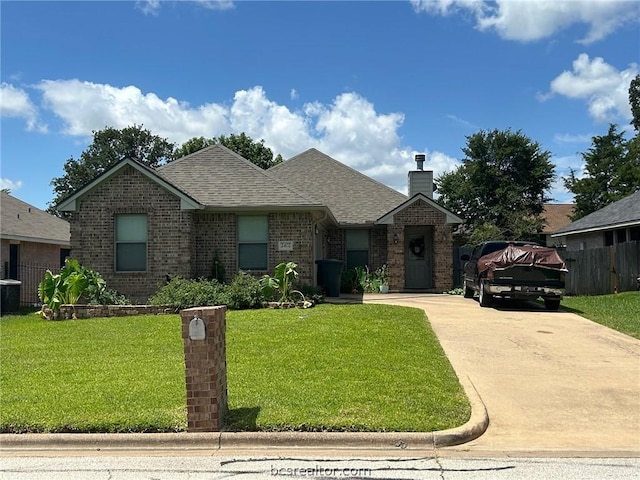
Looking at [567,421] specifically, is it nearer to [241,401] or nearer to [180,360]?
[241,401]

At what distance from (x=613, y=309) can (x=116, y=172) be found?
13.8 meters

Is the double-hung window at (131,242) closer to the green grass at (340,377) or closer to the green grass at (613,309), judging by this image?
the green grass at (340,377)

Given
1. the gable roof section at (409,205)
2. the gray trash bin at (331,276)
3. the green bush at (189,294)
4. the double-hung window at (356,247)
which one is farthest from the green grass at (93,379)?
the double-hung window at (356,247)

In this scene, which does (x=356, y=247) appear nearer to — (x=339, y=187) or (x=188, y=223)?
(x=339, y=187)

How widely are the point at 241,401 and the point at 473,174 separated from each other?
42620mm

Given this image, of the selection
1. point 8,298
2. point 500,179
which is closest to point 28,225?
point 8,298

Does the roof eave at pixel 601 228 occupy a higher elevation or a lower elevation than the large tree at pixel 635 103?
lower

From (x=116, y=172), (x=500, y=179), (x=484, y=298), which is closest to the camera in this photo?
(x=484, y=298)

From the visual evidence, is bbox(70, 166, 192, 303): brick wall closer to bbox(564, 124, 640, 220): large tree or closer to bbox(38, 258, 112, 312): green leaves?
bbox(38, 258, 112, 312): green leaves

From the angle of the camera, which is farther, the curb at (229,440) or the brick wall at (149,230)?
the brick wall at (149,230)

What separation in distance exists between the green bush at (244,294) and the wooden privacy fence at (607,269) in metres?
11.4

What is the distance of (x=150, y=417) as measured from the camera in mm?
5852

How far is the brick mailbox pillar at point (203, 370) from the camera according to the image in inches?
223

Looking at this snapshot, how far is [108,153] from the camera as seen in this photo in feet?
191
